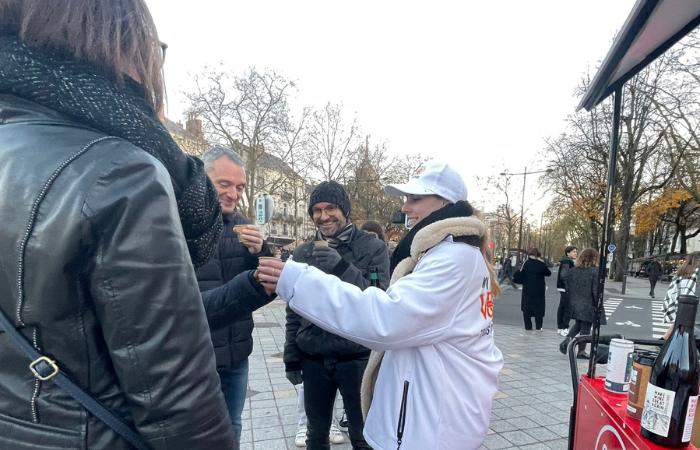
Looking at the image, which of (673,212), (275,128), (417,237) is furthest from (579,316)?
(673,212)

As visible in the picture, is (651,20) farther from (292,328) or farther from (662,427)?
(292,328)

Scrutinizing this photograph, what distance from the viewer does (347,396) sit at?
2.52 metres

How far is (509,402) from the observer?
14.7ft

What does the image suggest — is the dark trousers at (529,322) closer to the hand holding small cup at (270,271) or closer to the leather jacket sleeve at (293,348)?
the leather jacket sleeve at (293,348)

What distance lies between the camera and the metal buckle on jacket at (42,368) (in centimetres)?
81

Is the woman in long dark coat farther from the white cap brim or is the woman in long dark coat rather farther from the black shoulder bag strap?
the black shoulder bag strap

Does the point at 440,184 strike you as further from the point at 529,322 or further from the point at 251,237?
the point at 529,322

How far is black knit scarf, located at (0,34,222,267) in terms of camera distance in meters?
0.86

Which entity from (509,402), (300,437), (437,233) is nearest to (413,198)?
(437,233)

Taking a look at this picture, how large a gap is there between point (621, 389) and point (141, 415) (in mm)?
1694

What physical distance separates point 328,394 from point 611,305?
55.5 feet

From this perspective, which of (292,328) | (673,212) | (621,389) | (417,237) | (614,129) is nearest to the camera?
(621,389)

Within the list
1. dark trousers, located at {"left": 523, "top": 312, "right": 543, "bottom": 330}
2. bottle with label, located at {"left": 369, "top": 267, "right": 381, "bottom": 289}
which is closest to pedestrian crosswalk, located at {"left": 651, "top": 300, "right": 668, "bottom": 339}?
dark trousers, located at {"left": 523, "top": 312, "right": 543, "bottom": 330}

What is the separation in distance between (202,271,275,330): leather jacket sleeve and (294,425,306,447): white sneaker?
1.88 m
